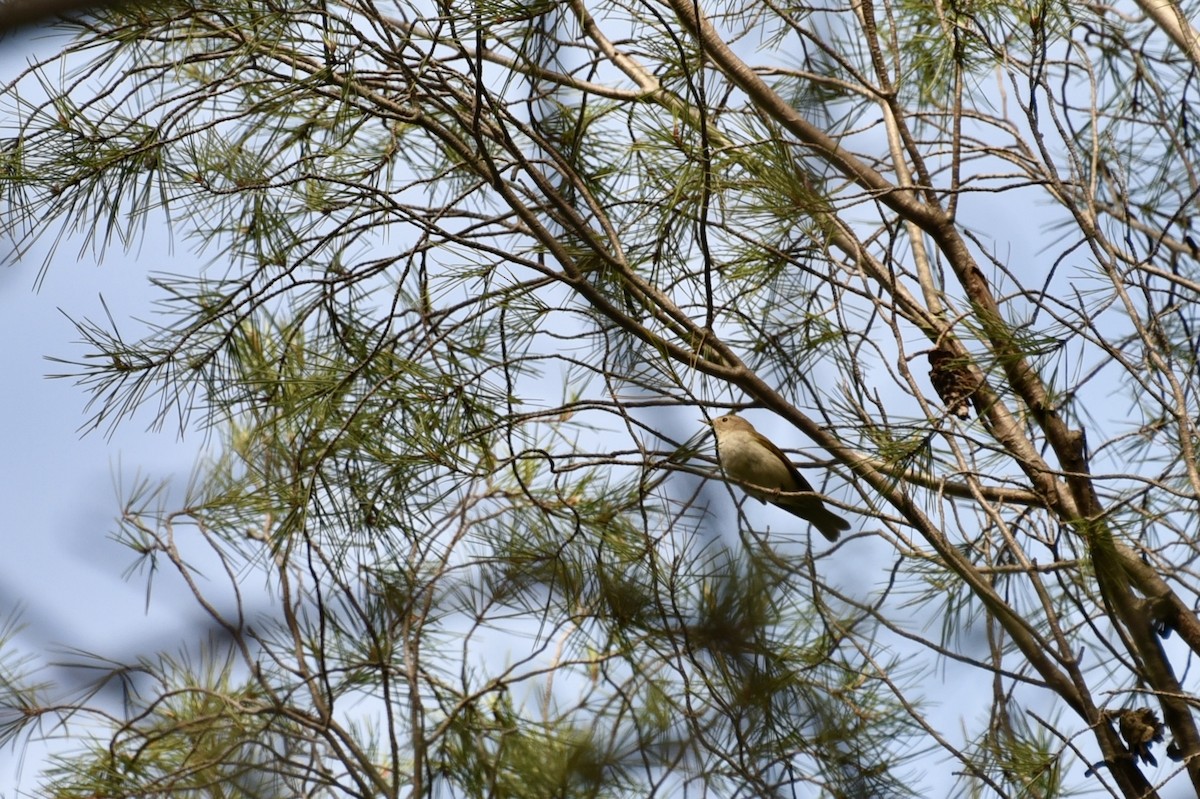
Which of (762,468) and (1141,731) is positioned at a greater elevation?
(762,468)

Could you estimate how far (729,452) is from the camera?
9.48 ft

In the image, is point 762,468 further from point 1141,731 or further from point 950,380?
point 1141,731

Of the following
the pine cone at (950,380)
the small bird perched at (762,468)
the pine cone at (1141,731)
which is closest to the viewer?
the pine cone at (1141,731)

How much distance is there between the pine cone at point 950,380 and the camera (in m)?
2.13

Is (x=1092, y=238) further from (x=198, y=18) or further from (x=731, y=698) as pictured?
(x=198, y=18)

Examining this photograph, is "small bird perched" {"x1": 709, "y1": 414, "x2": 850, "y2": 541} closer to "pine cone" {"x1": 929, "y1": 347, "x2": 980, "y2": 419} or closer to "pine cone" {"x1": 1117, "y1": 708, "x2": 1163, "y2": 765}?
"pine cone" {"x1": 929, "y1": 347, "x2": 980, "y2": 419}

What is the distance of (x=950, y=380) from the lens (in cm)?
216

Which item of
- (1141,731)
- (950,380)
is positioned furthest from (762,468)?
(1141,731)

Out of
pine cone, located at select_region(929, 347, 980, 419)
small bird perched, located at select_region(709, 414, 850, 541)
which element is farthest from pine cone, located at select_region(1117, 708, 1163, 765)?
small bird perched, located at select_region(709, 414, 850, 541)

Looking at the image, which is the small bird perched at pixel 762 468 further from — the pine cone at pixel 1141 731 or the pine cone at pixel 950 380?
the pine cone at pixel 1141 731

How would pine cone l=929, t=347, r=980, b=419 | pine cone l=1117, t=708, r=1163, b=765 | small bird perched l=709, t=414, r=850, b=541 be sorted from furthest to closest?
small bird perched l=709, t=414, r=850, b=541 → pine cone l=929, t=347, r=980, b=419 → pine cone l=1117, t=708, r=1163, b=765

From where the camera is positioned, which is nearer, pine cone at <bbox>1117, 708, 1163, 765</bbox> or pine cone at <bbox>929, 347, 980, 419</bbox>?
pine cone at <bbox>1117, 708, 1163, 765</bbox>

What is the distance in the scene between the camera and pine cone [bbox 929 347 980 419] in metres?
2.13

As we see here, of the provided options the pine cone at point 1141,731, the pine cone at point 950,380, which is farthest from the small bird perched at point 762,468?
the pine cone at point 1141,731
